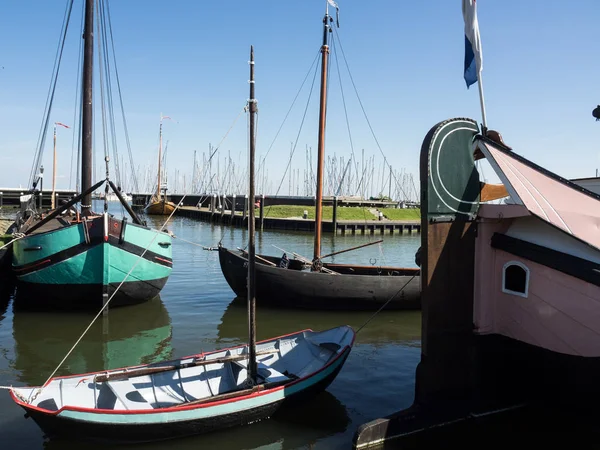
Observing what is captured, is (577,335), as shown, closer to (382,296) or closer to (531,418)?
(531,418)

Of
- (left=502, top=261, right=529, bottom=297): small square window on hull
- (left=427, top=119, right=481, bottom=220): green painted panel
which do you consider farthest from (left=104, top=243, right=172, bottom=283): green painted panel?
(left=502, top=261, right=529, bottom=297): small square window on hull

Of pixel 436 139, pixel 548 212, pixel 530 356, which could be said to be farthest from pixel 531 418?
pixel 436 139

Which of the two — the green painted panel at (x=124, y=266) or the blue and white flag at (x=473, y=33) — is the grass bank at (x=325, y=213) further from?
the blue and white flag at (x=473, y=33)

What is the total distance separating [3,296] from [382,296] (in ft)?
41.1

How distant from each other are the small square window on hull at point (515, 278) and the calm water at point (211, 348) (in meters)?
2.94

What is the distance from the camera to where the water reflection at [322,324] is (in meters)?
13.0

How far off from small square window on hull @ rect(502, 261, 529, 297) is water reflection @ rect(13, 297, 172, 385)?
25.4ft

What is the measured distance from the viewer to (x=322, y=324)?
562 inches

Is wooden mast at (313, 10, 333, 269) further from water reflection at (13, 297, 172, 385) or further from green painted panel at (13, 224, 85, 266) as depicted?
green painted panel at (13, 224, 85, 266)

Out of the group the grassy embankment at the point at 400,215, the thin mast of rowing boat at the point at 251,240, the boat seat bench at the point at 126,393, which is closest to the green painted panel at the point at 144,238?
the boat seat bench at the point at 126,393

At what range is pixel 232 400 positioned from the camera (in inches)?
281

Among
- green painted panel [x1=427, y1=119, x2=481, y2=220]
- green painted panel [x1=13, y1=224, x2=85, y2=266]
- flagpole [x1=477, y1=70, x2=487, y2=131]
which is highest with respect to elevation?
flagpole [x1=477, y1=70, x2=487, y2=131]

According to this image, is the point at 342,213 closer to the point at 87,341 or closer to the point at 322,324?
the point at 322,324

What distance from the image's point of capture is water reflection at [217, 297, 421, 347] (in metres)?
13.0
